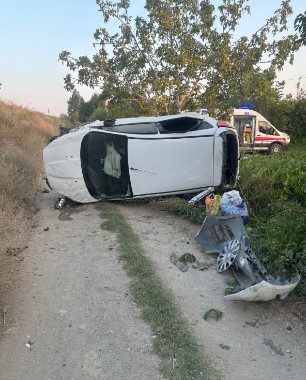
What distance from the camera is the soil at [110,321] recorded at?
9.56 feet

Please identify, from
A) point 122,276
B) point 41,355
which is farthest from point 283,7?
point 41,355

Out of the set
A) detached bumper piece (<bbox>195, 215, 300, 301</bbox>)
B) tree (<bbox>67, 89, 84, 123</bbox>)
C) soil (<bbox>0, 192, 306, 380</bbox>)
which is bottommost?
tree (<bbox>67, 89, 84, 123</bbox>)

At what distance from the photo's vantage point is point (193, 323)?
3.46 metres

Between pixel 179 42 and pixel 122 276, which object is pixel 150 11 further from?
pixel 122 276

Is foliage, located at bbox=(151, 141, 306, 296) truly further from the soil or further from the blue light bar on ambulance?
the blue light bar on ambulance

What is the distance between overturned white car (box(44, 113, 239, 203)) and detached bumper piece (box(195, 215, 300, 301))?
2029mm

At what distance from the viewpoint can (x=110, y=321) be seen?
137 inches

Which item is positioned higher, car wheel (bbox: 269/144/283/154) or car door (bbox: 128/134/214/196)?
car door (bbox: 128/134/214/196)

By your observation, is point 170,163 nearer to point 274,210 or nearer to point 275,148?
point 274,210

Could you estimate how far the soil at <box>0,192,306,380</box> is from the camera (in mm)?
2914

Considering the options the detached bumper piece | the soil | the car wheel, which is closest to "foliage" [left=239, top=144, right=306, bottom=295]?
the detached bumper piece

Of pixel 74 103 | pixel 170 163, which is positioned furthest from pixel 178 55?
pixel 74 103

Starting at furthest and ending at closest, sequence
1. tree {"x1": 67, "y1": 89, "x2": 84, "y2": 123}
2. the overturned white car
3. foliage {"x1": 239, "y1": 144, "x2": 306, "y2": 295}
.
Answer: tree {"x1": 67, "y1": 89, "x2": 84, "y2": 123}
the overturned white car
foliage {"x1": 239, "y1": 144, "x2": 306, "y2": 295}

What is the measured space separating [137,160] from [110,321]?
12.9ft
